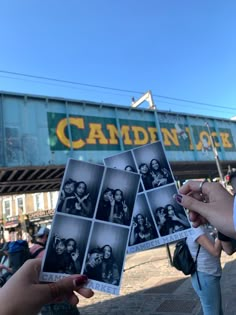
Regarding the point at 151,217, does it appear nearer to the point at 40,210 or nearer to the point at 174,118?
the point at 174,118

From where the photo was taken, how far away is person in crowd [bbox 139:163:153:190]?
2.40m

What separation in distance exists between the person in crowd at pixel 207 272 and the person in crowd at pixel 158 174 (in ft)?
5.09

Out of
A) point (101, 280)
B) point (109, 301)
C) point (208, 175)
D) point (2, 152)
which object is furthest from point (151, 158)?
point (208, 175)

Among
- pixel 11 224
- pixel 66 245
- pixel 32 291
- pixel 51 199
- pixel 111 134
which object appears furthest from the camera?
pixel 11 224

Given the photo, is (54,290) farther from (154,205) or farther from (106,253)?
(154,205)

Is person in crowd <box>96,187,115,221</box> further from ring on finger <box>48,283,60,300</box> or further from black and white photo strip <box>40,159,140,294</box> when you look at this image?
ring on finger <box>48,283,60,300</box>

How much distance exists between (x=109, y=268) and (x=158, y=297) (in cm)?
622

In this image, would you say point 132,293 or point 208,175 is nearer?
point 132,293

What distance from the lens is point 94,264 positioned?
1.83 m

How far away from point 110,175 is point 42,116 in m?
11.4

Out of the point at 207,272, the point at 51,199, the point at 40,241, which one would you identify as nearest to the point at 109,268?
the point at 207,272

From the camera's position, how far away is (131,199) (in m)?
2.05

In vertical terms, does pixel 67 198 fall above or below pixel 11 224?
below

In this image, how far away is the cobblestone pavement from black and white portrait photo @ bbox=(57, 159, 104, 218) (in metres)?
4.77
